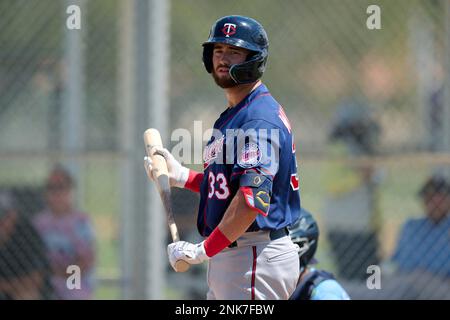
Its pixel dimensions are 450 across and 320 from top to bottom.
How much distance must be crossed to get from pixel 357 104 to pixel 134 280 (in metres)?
2.13

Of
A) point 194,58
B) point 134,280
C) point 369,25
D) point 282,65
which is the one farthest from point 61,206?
point 369,25

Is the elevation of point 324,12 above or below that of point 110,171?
above

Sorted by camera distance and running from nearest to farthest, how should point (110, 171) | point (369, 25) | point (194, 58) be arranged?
point (369, 25), point (194, 58), point (110, 171)

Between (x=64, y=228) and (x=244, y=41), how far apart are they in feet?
9.56

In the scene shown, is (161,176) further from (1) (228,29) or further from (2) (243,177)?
(1) (228,29)

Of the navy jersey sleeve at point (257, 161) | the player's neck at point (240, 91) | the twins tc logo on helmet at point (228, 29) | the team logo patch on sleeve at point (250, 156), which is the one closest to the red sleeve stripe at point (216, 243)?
the navy jersey sleeve at point (257, 161)

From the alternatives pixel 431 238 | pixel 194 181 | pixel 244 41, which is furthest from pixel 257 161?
pixel 431 238

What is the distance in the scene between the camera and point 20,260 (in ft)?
20.7

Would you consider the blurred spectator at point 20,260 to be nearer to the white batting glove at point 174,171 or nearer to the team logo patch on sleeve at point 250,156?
the white batting glove at point 174,171

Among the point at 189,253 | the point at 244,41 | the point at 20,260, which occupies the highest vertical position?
the point at 244,41

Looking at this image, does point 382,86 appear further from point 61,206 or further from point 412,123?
point 61,206

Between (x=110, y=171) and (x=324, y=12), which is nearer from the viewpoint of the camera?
(x=324, y=12)
